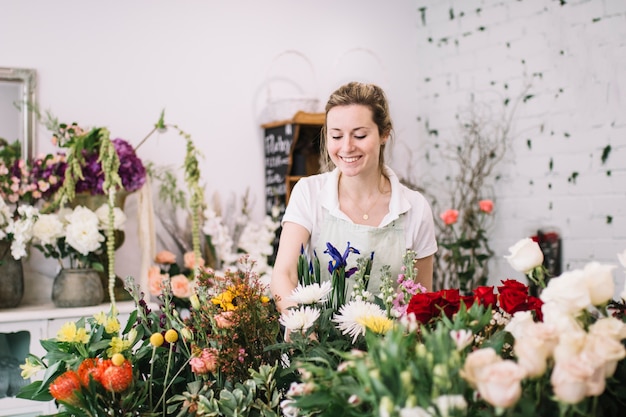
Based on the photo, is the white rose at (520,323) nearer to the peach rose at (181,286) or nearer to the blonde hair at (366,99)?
the blonde hair at (366,99)

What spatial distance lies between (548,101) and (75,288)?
2.42m

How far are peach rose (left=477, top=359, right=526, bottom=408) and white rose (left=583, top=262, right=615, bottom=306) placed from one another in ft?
0.66

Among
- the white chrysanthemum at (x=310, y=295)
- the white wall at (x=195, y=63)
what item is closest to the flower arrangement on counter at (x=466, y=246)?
the white wall at (x=195, y=63)

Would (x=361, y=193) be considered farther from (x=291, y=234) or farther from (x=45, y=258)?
(x=45, y=258)

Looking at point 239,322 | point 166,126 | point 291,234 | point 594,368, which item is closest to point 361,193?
point 291,234

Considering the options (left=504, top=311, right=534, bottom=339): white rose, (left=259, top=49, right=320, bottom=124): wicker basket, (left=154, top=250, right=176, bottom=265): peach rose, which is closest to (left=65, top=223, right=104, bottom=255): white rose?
(left=154, top=250, right=176, bottom=265): peach rose

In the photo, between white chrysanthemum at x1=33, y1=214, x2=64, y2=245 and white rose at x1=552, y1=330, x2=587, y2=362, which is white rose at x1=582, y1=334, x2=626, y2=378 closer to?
white rose at x1=552, y1=330, x2=587, y2=362

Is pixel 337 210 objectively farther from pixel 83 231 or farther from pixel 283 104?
pixel 283 104

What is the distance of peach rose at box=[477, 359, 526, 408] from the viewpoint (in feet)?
2.83

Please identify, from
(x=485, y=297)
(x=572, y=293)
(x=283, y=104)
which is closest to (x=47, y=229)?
(x=283, y=104)

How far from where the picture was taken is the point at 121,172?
324 cm

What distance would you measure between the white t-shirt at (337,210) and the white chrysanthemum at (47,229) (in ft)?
4.33

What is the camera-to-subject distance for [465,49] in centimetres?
425

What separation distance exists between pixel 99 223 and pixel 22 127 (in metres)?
0.58
